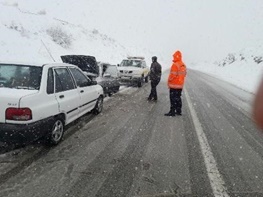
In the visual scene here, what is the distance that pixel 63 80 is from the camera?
22.2ft

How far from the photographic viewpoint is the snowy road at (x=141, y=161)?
4.39 meters

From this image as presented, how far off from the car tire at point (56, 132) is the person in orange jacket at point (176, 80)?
4.35 meters

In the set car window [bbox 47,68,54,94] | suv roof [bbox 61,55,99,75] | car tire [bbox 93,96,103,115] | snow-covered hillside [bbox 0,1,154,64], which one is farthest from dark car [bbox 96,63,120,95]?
car window [bbox 47,68,54,94]

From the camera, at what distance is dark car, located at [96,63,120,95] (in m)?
12.6

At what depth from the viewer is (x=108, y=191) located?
4.27 metres

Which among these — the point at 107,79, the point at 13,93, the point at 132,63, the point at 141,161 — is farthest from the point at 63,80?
the point at 132,63

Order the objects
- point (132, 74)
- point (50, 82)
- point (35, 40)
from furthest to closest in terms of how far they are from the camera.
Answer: point (35, 40) → point (132, 74) → point (50, 82)

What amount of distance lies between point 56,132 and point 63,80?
1233 millimetres

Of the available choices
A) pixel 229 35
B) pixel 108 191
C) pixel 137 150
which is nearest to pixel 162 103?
pixel 137 150

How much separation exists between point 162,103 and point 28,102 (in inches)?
306

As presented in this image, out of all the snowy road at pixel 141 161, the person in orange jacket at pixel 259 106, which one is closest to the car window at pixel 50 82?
the snowy road at pixel 141 161

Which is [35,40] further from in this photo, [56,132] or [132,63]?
[56,132]

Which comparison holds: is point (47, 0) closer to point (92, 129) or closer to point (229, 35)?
point (92, 129)

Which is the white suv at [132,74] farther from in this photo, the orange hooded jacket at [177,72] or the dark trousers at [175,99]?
the orange hooded jacket at [177,72]
